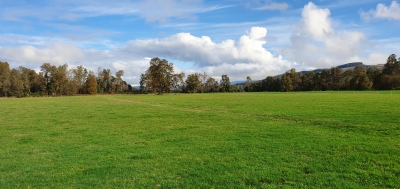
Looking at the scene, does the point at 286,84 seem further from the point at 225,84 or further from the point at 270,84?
the point at 225,84

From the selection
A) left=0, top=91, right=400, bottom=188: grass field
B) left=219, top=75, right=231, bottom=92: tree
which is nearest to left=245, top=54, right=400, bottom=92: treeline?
left=219, top=75, right=231, bottom=92: tree

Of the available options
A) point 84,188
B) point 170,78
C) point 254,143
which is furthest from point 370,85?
point 84,188

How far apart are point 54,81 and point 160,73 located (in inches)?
1876

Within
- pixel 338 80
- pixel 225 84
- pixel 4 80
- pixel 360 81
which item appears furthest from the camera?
pixel 225 84

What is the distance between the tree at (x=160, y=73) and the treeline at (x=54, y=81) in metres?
33.8

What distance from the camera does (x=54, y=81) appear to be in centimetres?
11262

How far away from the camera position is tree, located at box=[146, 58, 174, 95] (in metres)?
104

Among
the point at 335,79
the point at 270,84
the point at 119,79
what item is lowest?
the point at 270,84

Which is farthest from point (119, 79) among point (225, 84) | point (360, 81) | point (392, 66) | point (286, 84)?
point (392, 66)

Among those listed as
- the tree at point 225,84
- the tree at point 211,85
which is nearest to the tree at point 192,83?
the tree at point 211,85

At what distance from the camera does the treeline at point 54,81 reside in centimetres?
10050

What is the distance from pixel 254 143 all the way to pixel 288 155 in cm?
240

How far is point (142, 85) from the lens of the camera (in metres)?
144

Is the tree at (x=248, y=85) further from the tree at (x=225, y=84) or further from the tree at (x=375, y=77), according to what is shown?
the tree at (x=375, y=77)
